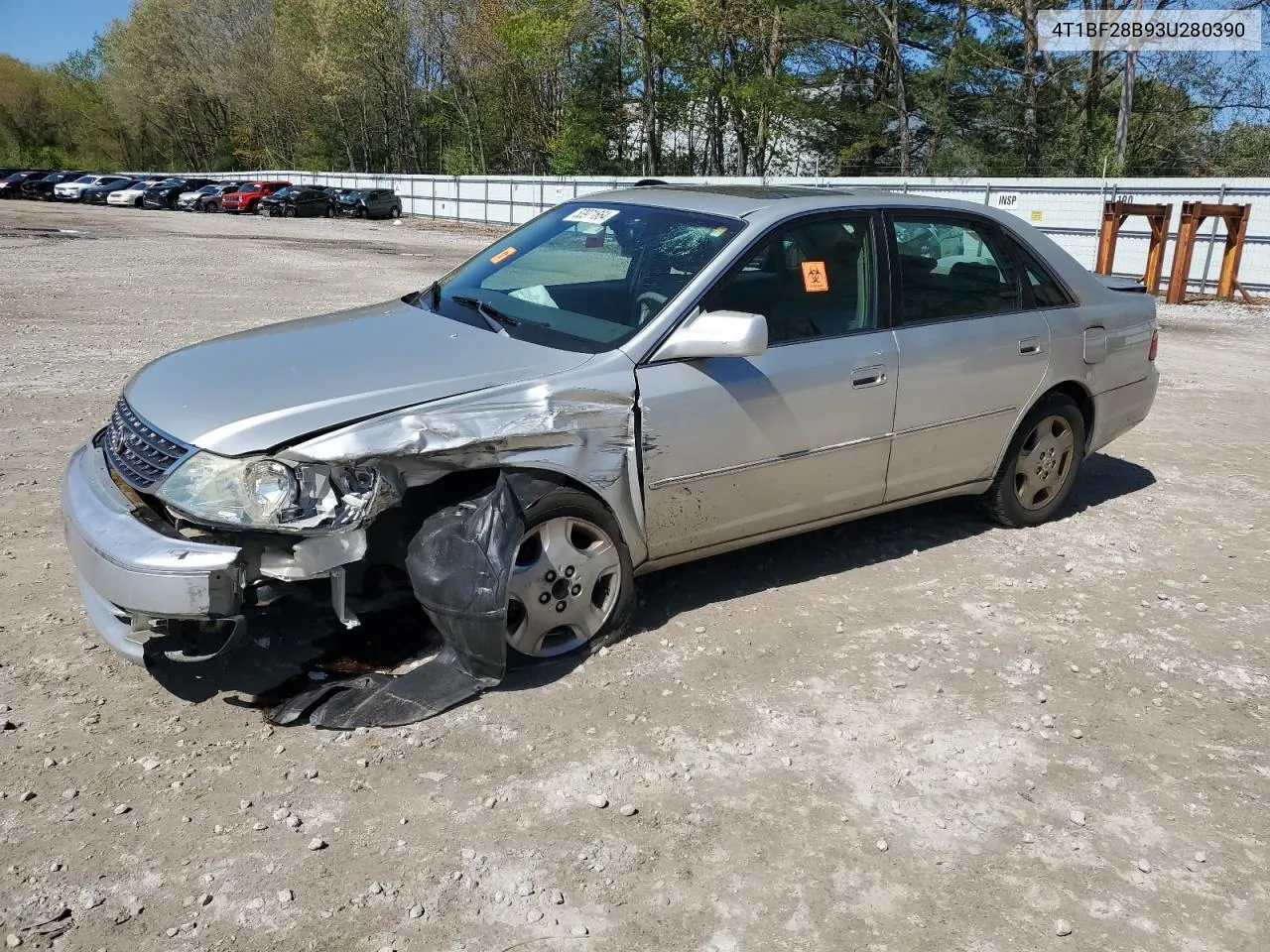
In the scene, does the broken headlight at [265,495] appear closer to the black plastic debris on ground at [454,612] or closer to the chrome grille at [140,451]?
the chrome grille at [140,451]

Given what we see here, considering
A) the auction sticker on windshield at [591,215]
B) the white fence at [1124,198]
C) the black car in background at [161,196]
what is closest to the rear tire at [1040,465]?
the auction sticker on windshield at [591,215]

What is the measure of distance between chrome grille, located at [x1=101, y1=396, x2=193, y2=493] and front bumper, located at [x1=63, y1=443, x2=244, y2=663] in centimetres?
11

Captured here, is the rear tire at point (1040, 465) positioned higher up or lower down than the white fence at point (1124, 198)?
lower down

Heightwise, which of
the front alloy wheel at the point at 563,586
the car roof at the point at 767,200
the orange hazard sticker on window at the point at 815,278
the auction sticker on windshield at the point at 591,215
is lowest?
the front alloy wheel at the point at 563,586

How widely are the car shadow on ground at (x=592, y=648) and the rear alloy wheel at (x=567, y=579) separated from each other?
0.37ft

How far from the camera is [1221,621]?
4.49 meters

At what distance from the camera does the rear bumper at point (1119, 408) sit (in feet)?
18.4

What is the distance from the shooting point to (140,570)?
10.3 feet

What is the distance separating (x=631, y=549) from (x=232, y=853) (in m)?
1.74

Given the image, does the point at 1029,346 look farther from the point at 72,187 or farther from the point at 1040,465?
the point at 72,187

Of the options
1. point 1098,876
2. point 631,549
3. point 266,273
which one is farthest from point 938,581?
point 266,273

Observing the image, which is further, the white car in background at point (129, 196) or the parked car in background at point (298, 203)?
the white car in background at point (129, 196)

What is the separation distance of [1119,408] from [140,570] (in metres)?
4.96

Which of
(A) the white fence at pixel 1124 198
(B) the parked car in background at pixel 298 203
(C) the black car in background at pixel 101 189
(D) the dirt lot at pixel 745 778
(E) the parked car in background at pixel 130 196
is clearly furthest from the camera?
(C) the black car in background at pixel 101 189
